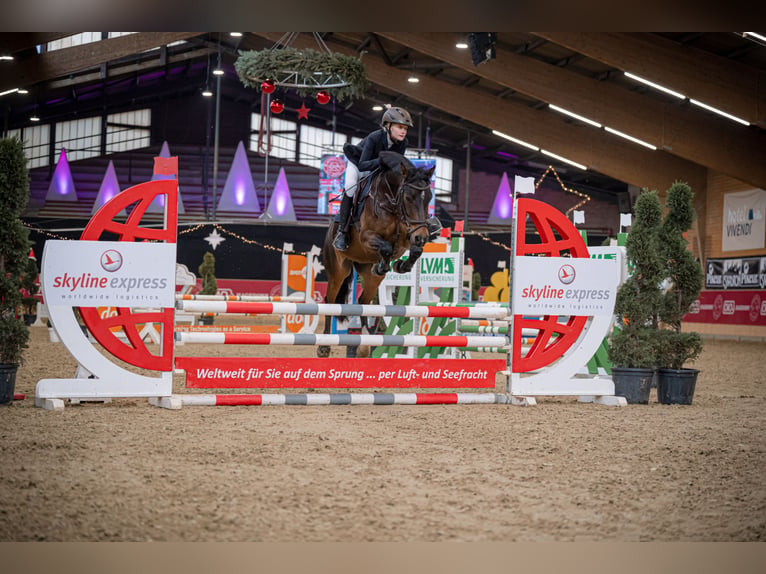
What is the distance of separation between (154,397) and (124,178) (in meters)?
17.5

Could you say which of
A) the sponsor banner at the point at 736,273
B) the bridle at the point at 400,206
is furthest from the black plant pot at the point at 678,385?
the sponsor banner at the point at 736,273

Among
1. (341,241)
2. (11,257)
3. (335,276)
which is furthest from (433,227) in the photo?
(11,257)

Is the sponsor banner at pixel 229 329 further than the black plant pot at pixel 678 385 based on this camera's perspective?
Yes

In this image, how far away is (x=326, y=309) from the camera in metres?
4.54

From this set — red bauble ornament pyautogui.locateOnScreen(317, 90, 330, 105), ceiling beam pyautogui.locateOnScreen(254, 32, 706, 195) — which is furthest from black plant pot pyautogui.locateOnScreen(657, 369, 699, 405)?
ceiling beam pyautogui.locateOnScreen(254, 32, 706, 195)

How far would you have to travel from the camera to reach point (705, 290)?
610 inches

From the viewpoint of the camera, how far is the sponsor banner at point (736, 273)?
541 inches

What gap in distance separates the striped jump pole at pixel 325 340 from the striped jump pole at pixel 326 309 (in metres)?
0.13

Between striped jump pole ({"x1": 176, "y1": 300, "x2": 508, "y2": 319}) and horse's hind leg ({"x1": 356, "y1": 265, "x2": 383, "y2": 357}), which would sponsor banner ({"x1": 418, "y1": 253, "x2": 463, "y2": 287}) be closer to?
horse's hind leg ({"x1": 356, "y1": 265, "x2": 383, "y2": 357})

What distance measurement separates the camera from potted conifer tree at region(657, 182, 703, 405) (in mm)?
4867

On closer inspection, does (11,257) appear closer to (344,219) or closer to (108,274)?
(108,274)

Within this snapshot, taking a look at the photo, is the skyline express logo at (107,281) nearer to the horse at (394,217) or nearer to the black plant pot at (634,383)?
the horse at (394,217)
